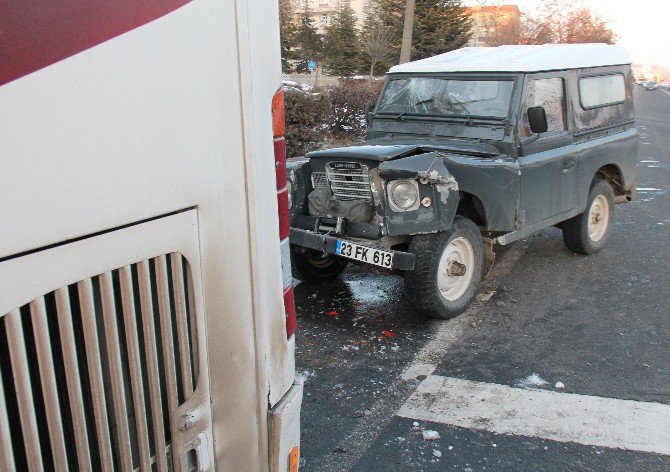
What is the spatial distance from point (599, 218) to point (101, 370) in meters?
6.75

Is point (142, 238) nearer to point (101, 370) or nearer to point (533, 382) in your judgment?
point (101, 370)

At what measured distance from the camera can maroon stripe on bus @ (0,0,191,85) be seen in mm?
1381

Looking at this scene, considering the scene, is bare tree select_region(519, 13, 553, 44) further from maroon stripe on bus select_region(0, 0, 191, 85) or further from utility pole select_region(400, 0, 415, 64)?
maroon stripe on bus select_region(0, 0, 191, 85)

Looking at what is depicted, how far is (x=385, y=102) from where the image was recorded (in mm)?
6859

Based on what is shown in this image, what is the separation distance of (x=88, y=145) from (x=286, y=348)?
1.03m

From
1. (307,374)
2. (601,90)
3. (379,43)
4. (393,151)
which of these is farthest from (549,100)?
(379,43)

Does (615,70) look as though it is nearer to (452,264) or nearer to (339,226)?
(452,264)

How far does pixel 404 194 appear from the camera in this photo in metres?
5.05

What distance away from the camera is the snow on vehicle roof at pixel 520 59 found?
6.10 metres

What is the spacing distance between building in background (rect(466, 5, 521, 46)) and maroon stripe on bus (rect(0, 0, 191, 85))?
3285 cm

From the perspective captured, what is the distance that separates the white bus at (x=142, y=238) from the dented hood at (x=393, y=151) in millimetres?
3016

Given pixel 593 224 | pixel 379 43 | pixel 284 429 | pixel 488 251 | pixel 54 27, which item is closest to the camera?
pixel 54 27

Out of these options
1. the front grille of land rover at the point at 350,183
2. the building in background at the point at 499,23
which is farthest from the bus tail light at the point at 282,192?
the building in background at the point at 499,23

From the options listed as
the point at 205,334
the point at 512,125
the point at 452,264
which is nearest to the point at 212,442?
the point at 205,334
